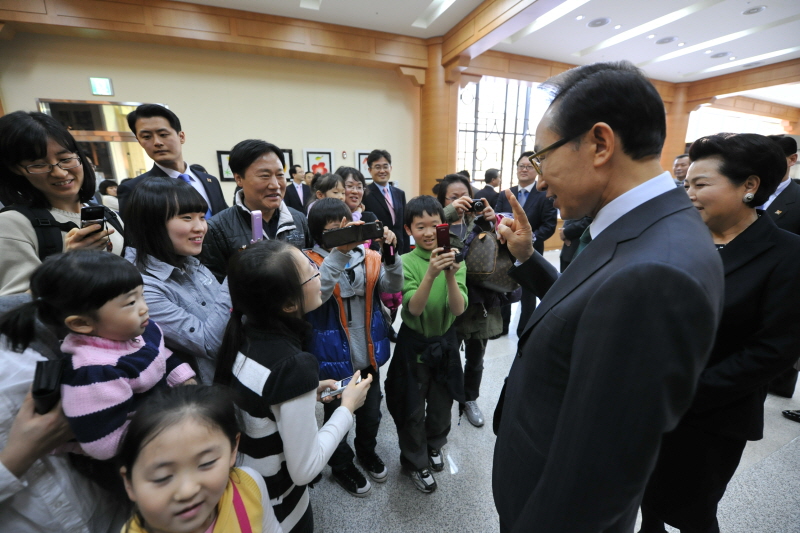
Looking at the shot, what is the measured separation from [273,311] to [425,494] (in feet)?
4.36

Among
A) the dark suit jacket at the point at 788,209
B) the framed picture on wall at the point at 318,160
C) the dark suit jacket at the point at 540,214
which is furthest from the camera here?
the framed picture on wall at the point at 318,160

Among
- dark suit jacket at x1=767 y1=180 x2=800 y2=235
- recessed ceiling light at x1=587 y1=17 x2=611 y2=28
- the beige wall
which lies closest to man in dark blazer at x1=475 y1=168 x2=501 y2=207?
the beige wall

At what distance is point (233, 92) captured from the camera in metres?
5.27

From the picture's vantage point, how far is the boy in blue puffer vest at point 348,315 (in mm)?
1472

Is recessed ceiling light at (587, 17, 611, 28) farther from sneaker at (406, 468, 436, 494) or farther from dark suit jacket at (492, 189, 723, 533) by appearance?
sneaker at (406, 468, 436, 494)

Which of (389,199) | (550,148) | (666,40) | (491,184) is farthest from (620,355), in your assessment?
(666,40)

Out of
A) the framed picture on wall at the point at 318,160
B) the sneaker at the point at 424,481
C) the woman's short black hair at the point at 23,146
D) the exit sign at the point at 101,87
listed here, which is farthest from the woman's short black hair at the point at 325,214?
the exit sign at the point at 101,87

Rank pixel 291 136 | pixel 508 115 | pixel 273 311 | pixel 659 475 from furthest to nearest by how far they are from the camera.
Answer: pixel 508 115, pixel 291 136, pixel 659 475, pixel 273 311

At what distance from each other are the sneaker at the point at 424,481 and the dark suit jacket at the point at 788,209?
9.44ft

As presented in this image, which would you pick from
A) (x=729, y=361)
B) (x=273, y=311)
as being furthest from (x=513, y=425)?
(x=729, y=361)

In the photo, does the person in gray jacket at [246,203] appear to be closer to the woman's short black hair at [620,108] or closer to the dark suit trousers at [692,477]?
the woman's short black hair at [620,108]

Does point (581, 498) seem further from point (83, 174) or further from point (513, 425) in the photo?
point (83, 174)

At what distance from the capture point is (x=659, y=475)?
1213mm

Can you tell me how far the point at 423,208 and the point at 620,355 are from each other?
126 cm
